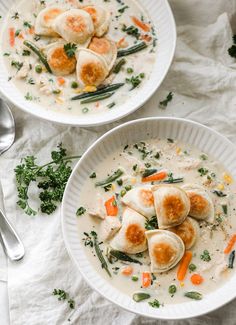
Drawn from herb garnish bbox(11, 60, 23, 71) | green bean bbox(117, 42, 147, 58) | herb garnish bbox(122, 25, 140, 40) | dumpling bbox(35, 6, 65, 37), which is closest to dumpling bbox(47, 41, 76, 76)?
dumpling bbox(35, 6, 65, 37)

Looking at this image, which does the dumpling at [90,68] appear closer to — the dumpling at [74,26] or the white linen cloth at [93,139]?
the dumpling at [74,26]

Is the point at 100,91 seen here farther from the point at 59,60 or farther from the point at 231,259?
the point at 231,259

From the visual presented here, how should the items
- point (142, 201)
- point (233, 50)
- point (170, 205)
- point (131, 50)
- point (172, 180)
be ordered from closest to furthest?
point (170, 205), point (142, 201), point (172, 180), point (131, 50), point (233, 50)

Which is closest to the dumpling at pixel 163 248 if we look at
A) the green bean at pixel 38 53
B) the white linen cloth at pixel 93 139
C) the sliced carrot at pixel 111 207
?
the sliced carrot at pixel 111 207

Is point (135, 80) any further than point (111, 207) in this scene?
Yes

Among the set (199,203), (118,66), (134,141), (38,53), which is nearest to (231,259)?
(199,203)

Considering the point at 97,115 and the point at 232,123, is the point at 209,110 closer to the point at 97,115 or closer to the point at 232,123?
the point at 232,123

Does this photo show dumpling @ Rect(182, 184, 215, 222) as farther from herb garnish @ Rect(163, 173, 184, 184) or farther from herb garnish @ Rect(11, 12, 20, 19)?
herb garnish @ Rect(11, 12, 20, 19)

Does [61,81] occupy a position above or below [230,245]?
above
